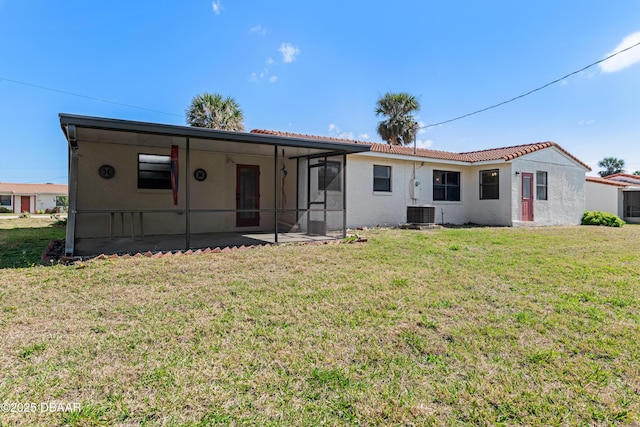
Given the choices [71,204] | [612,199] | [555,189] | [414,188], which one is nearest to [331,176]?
[414,188]

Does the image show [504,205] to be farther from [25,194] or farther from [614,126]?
[25,194]

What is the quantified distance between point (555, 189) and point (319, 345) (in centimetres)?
1705

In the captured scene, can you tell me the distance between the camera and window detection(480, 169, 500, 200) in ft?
48.6

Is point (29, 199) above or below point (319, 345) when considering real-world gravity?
above

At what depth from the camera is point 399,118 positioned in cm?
2316

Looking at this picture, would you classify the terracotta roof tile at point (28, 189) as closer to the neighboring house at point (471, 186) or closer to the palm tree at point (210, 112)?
the palm tree at point (210, 112)

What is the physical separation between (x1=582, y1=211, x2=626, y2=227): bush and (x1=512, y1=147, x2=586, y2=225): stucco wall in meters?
0.27

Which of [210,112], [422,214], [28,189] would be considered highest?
[210,112]

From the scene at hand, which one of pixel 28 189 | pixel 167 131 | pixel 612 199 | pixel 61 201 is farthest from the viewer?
pixel 28 189

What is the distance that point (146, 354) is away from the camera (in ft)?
9.16

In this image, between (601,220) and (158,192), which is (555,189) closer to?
(601,220)

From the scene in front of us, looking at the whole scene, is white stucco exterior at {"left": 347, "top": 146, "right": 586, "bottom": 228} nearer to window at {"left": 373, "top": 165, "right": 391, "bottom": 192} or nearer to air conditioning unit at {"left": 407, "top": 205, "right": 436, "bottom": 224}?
window at {"left": 373, "top": 165, "right": 391, "bottom": 192}

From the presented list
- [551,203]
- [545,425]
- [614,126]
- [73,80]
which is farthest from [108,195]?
[614,126]

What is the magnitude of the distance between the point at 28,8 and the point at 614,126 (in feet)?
97.6
